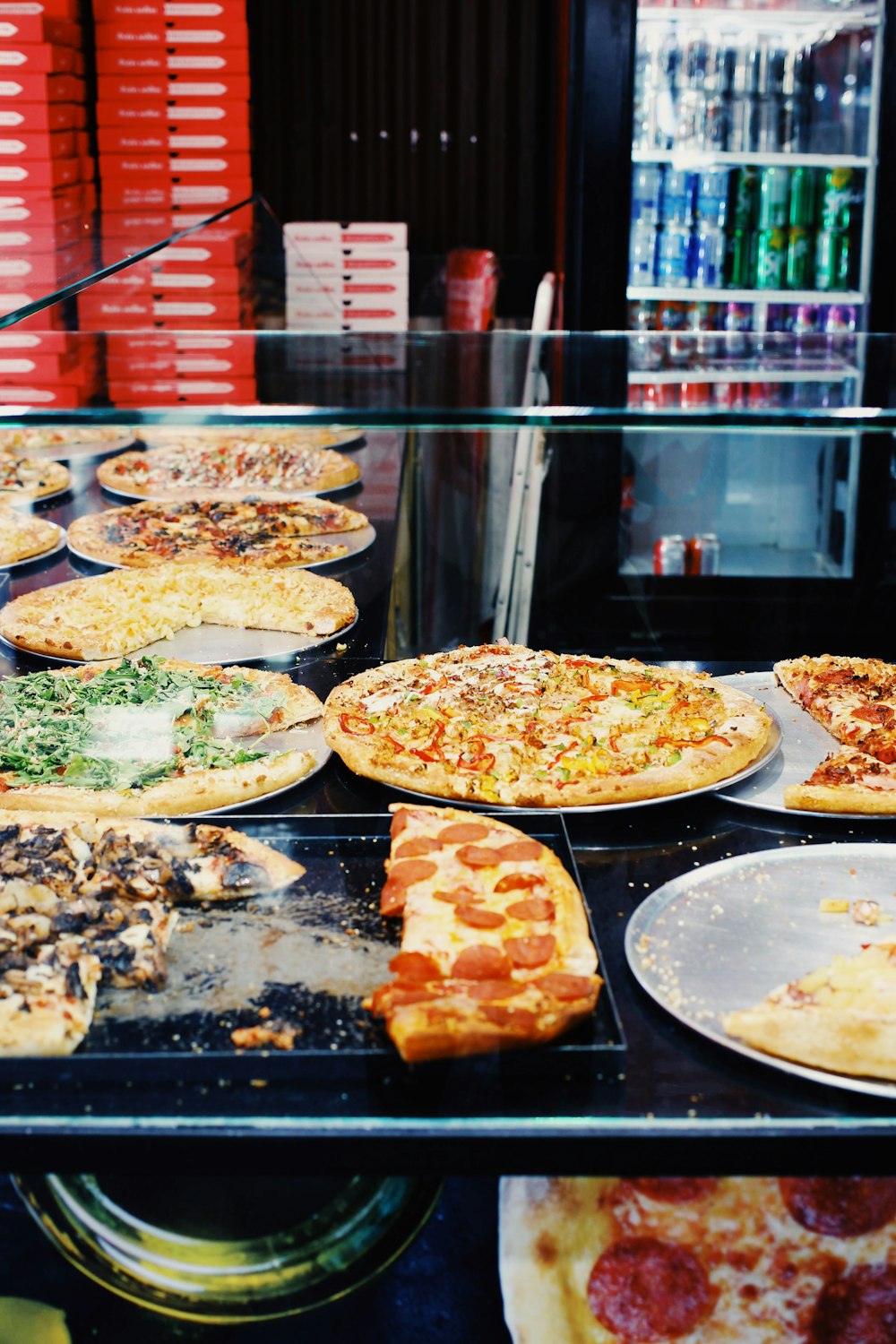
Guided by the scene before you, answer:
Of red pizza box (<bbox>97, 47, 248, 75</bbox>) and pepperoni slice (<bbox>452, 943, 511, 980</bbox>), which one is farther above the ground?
red pizza box (<bbox>97, 47, 248, 75</bbox>)

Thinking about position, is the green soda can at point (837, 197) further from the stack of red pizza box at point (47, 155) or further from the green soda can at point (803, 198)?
the stack of red pizza box at point (47, 155)

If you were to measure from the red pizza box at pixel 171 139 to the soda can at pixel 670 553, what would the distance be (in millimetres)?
2270

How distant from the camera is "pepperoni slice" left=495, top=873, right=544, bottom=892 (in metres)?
1.46

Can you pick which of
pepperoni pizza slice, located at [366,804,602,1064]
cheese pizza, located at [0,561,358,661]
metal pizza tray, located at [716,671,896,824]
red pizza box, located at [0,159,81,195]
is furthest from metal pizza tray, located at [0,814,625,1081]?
red pizza box, located at [0,159,81,195]

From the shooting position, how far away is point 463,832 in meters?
1.57

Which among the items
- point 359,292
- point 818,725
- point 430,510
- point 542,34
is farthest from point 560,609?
point 542,34

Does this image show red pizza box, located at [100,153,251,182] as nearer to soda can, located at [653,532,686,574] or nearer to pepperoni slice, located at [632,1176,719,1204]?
soda can, located at [653,532,686,574]

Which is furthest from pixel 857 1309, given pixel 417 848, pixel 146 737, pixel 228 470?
pixel 228 470

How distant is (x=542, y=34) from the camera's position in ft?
19.3

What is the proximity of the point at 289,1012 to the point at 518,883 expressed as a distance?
311 millimetres

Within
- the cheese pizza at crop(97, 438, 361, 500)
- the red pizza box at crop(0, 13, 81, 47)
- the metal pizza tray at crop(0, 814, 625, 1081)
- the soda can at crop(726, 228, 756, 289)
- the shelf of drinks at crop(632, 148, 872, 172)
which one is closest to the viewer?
the metal pizza tray at crop(0, 814, 625, 1081)

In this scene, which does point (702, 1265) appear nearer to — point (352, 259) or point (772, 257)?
point (352, 259)

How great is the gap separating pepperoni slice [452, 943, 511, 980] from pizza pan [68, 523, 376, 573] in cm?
145

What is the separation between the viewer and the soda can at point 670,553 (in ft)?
17.5
